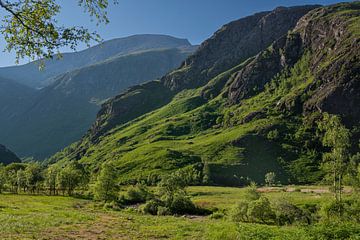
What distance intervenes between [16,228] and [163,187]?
76416 millimetres

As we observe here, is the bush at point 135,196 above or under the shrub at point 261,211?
under

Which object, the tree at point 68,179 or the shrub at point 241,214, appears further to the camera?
the tree at point 68,179

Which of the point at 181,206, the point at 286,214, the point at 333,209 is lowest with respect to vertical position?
the point at 181,206

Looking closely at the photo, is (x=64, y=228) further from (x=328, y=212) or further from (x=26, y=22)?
(x=328, y=212)

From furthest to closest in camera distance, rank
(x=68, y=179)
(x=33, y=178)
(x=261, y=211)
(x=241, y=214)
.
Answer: (x=33, y=178), (x=68, y=179), (x=241, y=214), (x=261, y=211)

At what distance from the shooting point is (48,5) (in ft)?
63.9

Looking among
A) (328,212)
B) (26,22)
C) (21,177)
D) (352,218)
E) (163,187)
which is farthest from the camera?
(21,177)

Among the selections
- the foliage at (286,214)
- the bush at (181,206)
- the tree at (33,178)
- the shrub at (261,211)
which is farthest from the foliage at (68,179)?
the foliage at (286,214)

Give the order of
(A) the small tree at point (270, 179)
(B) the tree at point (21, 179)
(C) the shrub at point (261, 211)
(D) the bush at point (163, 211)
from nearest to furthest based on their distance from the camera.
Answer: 1. (C) the shrub at point (261, 211)
2. (D) the bush at point (163, 211)
3. (B) the tree at point (21, 179)
4. (A) the small tree at point (270, 179)

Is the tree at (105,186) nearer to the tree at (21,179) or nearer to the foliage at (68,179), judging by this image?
the foliage at (68,179)

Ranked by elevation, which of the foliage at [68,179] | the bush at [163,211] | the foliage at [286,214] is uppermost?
the foliage at [68,179]

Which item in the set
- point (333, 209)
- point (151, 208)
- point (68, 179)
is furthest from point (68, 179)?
point (333, 209)

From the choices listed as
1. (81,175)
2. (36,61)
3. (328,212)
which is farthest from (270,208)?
(81,175)

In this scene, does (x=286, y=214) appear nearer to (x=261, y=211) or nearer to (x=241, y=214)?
(x=261, y=211)
